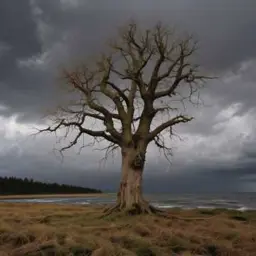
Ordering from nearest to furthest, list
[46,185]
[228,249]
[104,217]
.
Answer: [228,249] → [104,217] → [46,185]

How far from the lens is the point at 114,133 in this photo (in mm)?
27609

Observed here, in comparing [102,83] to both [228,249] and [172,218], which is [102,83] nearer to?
[172,218]

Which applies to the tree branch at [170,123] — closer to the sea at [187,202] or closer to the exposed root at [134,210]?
the exposed root at [134,210]

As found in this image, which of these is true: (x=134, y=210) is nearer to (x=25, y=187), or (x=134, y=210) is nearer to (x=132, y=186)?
(x=132, y=186)

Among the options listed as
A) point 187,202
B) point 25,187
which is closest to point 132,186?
point 187,202

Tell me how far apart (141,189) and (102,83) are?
273 inches

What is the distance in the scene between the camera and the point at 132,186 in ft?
88.5

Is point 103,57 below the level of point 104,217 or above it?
above

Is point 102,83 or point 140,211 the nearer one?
point 140,211

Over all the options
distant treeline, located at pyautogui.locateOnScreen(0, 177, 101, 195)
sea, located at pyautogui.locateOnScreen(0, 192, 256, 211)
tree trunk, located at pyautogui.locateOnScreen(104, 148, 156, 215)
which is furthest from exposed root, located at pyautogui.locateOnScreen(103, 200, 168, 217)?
distant treeline, located at pyautogui.locateOnScreen(0, 177, 101, 195)

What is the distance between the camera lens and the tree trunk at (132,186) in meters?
26.7

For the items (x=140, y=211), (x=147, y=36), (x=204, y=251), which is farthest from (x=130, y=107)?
(x=204, y=251)

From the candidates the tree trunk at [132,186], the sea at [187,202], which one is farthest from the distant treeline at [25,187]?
the tree trunk at [132,186]

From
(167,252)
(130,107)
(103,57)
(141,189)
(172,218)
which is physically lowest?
(167,252)
